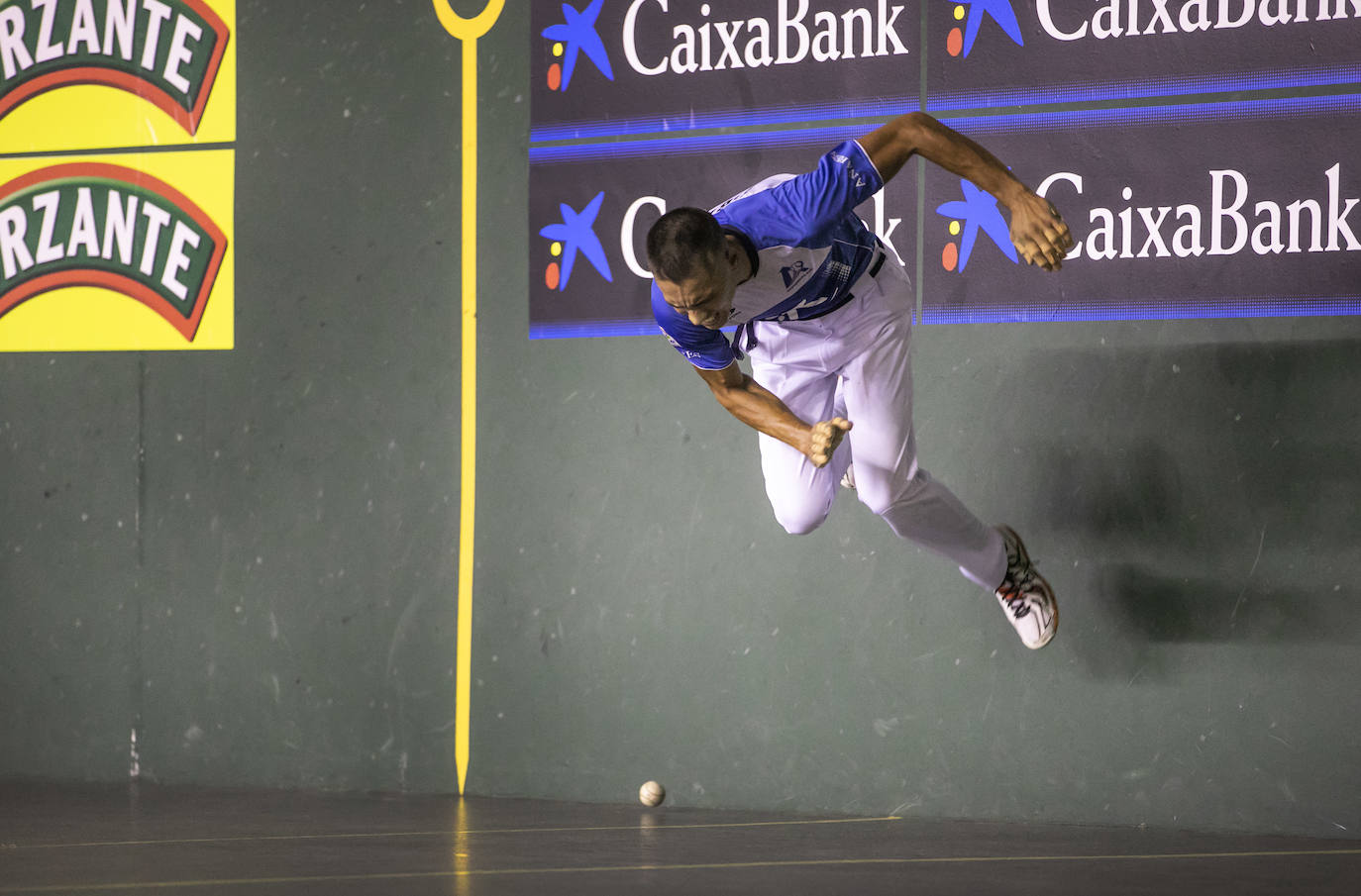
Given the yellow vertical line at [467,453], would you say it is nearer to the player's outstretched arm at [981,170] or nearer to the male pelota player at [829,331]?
the male pelota player at [829,331]

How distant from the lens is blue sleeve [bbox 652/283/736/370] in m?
3.76

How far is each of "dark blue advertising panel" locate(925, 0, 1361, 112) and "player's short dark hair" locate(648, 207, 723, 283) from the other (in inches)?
48.7

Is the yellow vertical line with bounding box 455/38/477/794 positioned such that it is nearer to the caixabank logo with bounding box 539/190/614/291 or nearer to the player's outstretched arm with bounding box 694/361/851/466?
the caixabank logo with bounding box 539/190/614/291

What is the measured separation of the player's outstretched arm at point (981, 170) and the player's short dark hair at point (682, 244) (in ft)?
1.54

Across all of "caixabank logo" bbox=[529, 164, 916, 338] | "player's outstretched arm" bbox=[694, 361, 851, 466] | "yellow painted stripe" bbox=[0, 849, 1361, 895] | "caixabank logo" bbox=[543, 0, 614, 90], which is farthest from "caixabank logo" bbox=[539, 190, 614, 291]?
"yellow painted stripe" bbox=[0, 849, 1361, 895]

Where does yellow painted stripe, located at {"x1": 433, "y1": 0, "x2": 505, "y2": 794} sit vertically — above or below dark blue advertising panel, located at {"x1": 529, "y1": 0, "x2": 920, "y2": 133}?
below

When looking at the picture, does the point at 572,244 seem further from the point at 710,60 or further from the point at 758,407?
the point at 758,407

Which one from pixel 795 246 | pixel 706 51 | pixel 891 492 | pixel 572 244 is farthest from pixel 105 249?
pixel 891 492

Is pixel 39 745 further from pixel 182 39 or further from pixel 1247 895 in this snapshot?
pixel 1247 895

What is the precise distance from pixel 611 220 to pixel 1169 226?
162cm

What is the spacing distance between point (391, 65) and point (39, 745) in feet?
8.53

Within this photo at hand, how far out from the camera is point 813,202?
12.0 feet

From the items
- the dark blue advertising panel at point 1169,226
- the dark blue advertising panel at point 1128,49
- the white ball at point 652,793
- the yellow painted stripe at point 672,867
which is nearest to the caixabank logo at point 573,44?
the dark blue advertising panel at point 1128,49

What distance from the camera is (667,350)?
4.69 meters
